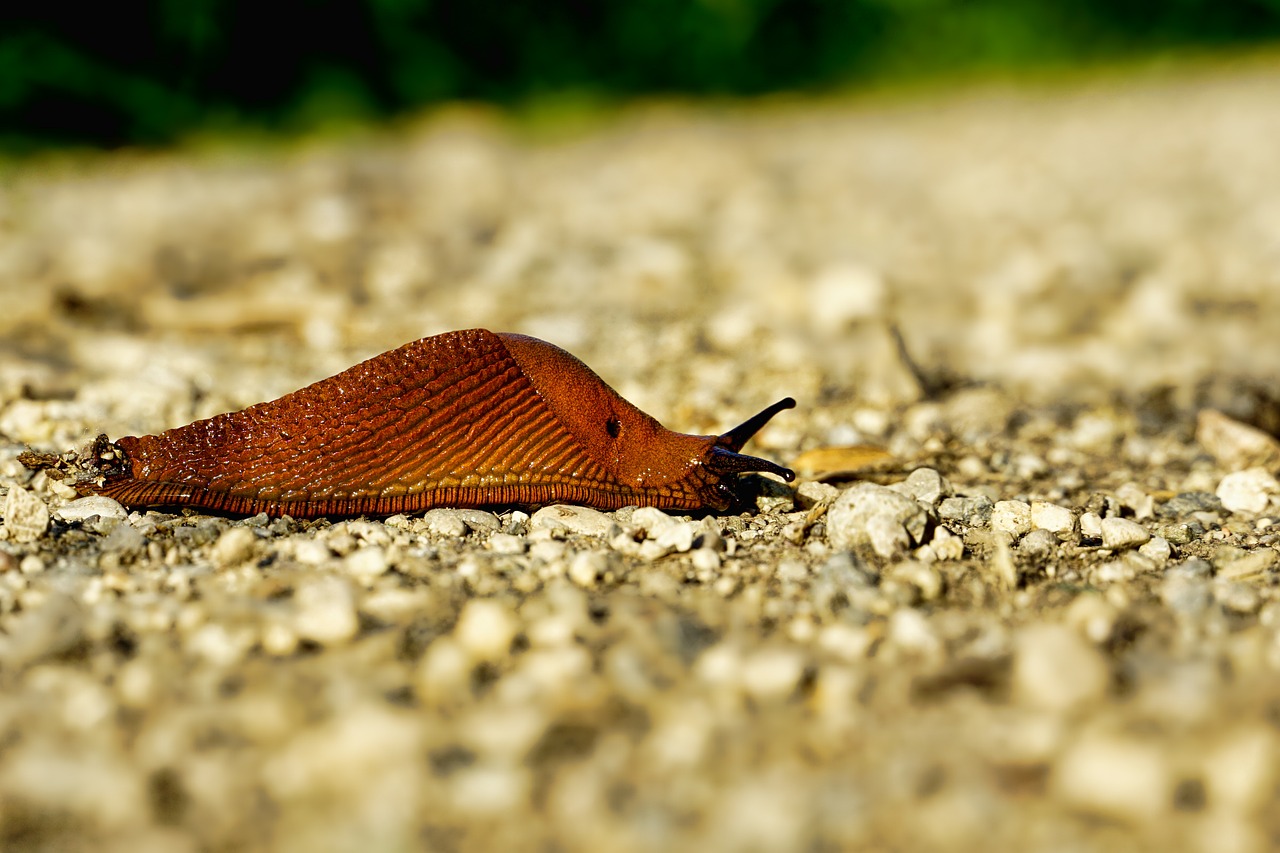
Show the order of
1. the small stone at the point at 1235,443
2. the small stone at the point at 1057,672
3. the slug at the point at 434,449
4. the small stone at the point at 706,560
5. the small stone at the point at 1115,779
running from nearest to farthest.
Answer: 1. the small stone at the point at 1115,779
2. the small stone at the point at 1057,672
3. the small stone at the point at 706,560
4. the slug at the point at 434,449
5. the small stone at the point at 1235,443

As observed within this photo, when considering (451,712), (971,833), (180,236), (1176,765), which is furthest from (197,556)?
(180,236)

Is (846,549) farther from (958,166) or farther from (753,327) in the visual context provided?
(958,166)

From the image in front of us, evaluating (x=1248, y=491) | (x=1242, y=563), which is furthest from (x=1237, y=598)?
(x=1248, y=491)

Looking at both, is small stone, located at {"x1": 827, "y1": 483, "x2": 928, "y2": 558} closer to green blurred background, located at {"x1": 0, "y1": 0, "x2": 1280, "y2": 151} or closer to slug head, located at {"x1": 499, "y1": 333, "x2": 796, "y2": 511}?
slug head, located at {"x1": 499, "y1": 333, "x2": 796, "y2": 511}

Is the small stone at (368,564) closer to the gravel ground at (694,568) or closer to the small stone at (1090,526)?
the gravel ground at (694,568)

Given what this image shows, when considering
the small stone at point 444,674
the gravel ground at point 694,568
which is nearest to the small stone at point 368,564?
the gravel ground at point 694,568
